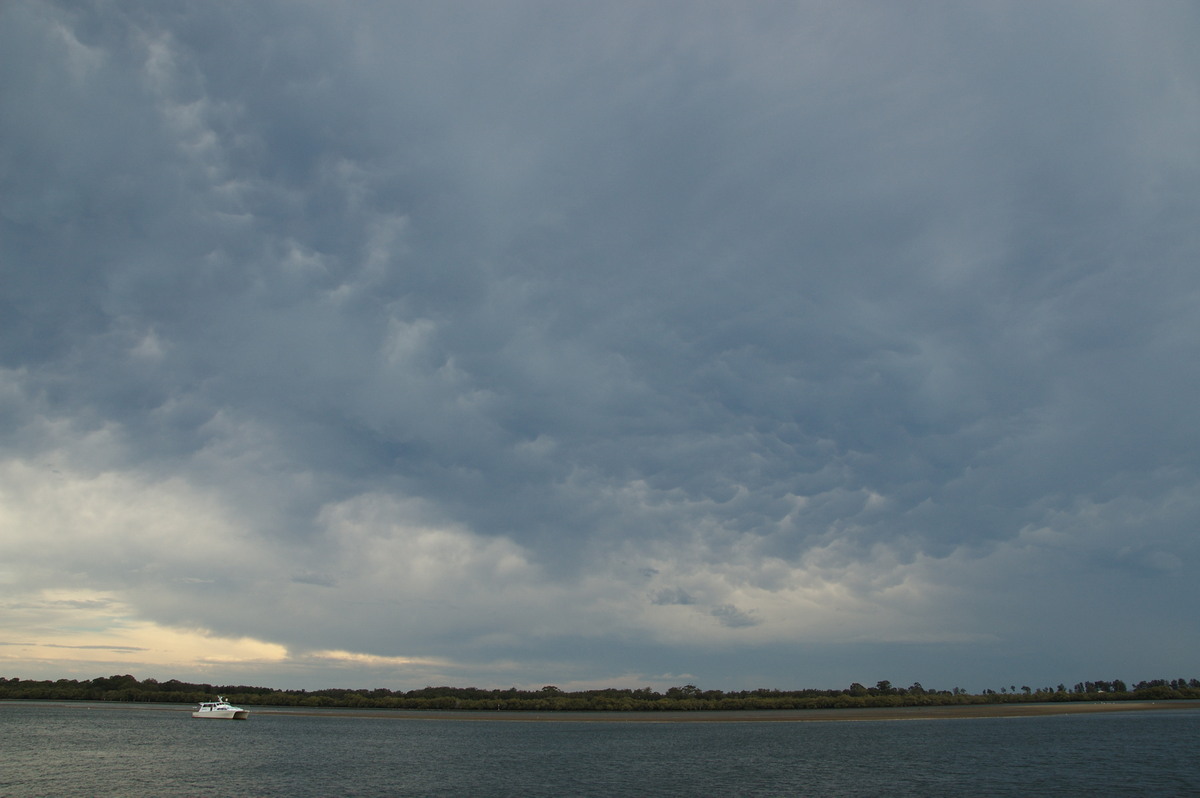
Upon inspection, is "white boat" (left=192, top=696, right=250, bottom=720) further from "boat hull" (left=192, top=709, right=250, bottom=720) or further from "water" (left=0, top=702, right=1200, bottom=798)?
"water" (left=0, top=702, right=1200, bottom=798)

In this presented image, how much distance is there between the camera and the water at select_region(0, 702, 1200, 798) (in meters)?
60.8

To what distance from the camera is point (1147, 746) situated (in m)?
93.4

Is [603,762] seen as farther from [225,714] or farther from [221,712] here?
[221,712]

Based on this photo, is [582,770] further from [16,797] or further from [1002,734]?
[1002,734]

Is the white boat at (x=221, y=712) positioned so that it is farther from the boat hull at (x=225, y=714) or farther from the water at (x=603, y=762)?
the water at (x=603, y=762)

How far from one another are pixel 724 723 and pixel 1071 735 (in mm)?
74097

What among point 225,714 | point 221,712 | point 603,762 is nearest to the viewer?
point 603,762

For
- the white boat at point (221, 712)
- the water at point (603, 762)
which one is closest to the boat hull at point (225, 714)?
the white boat at point (221, 712)

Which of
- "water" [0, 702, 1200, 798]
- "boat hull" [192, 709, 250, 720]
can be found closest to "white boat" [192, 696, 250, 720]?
"boat hull" [192, 709, 250, 720]

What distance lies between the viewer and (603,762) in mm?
83750

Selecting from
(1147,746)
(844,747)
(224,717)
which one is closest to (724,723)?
(844,747)

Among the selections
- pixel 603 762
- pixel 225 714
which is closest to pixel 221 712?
pixel 225 714

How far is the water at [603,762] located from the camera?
200 feet

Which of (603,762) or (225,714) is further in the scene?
(225,714)
